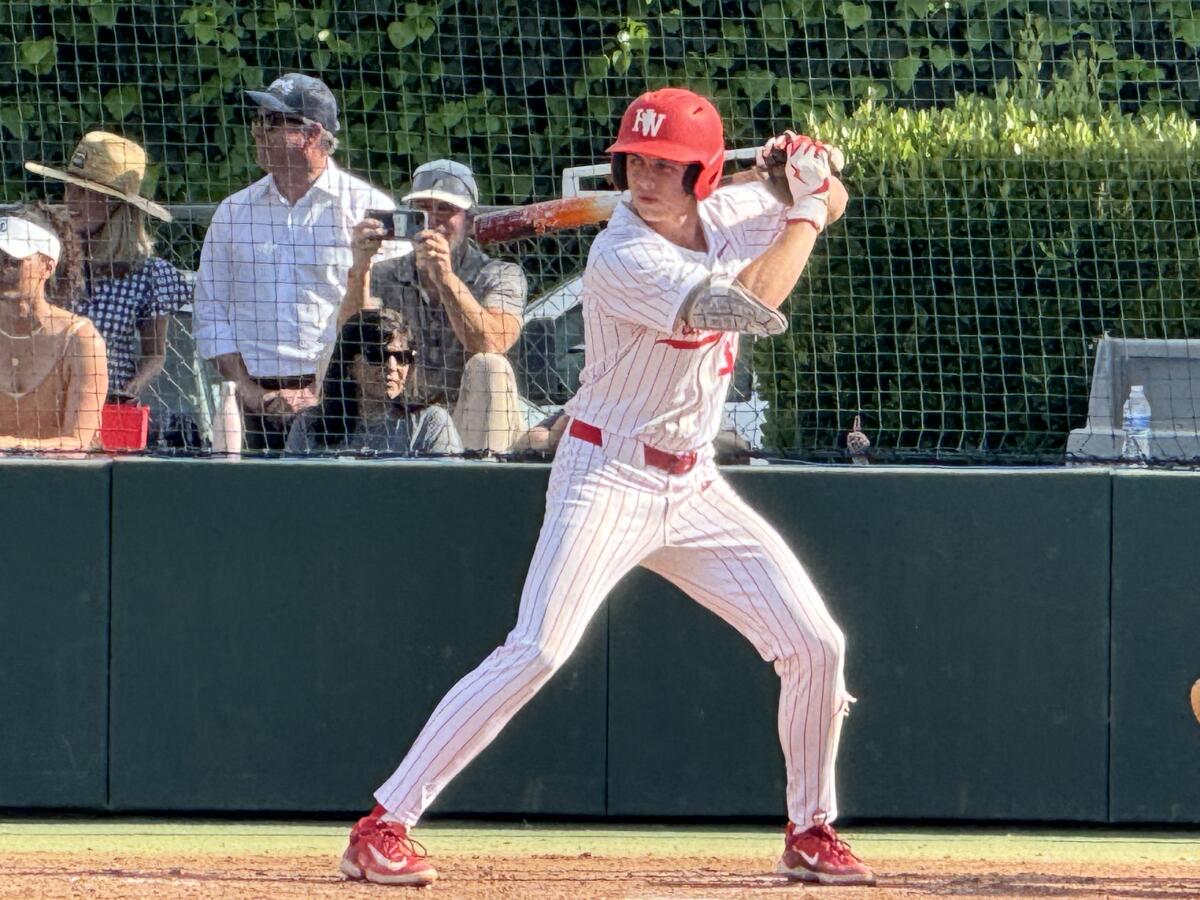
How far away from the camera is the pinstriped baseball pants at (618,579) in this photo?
475 centimetres

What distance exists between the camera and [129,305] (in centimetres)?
626

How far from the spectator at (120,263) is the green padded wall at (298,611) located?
2.24 ft

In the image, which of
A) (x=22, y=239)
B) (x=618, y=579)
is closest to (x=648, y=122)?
(x=618, y=579)

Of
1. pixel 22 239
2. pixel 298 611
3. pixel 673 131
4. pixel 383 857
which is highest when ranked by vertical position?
pixel 673 131

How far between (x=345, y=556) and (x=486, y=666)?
1037mm

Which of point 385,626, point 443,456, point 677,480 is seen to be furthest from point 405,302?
point 677,480

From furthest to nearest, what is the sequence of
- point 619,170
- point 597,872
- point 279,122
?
point 279,122 < point 597,872 < point 619,170

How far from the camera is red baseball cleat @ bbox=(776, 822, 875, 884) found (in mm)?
4961

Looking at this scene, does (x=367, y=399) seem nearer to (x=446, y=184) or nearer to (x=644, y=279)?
(x=446, y=184)

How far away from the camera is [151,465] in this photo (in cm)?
568

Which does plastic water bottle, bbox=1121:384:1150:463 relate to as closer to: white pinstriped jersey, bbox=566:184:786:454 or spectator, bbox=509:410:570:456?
white pinstriped jersey, bbox=566:184:786:454

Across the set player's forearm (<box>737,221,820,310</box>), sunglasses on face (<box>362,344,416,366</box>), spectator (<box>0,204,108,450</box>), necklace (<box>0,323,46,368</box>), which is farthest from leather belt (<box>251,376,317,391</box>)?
player's forearm (<box>737,221,820,310</box>)

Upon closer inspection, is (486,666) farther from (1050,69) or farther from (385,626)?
(1050,69)

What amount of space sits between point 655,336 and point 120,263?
2252 millimetres
